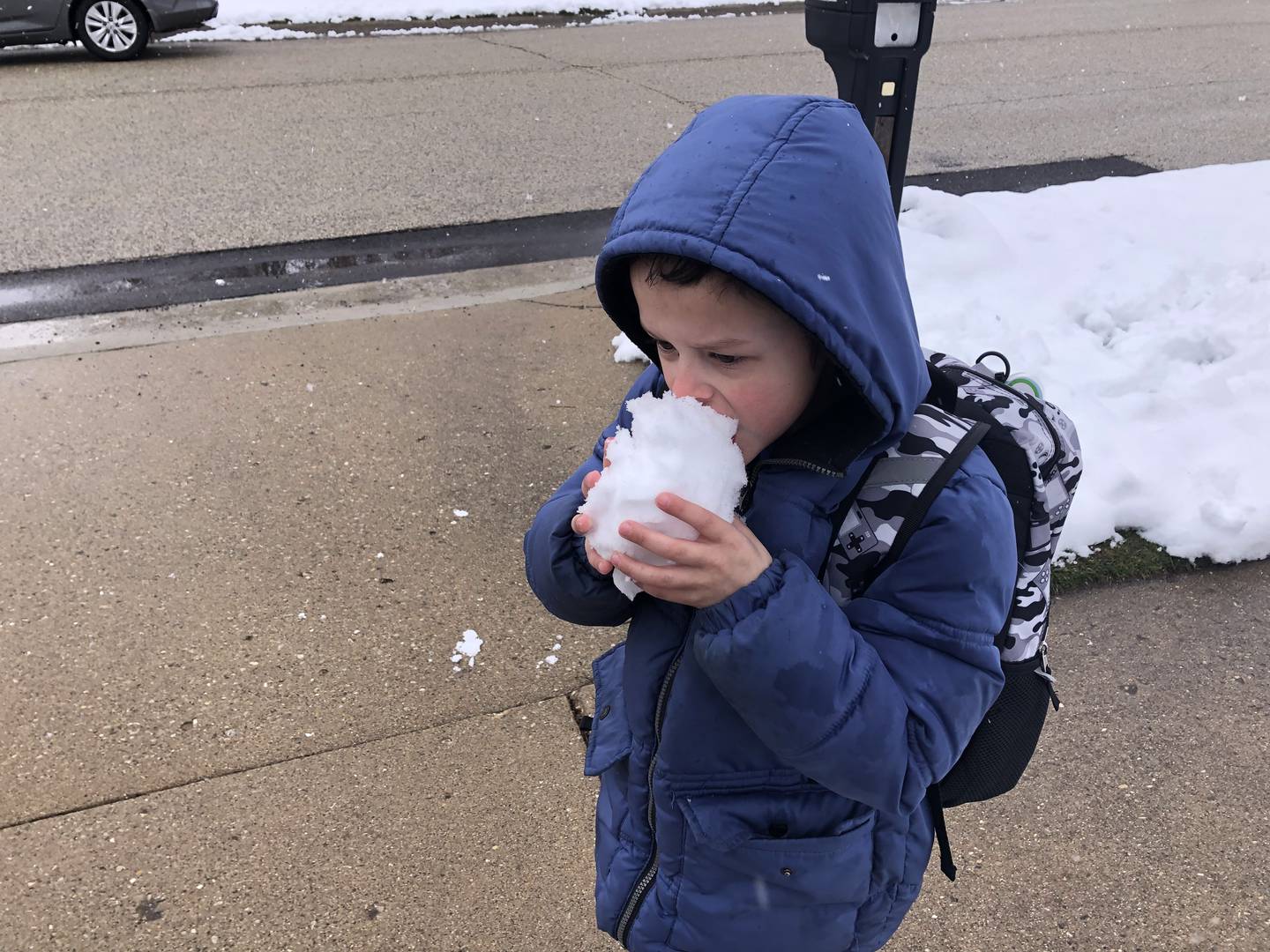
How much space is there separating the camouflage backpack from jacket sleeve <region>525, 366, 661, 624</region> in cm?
32

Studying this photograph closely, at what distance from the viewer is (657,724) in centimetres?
156

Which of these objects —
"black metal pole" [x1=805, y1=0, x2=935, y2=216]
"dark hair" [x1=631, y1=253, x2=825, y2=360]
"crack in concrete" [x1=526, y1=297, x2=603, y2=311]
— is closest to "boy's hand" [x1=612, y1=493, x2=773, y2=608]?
"dark hair" [x1=631, y1=253, x2=825, y2=360]

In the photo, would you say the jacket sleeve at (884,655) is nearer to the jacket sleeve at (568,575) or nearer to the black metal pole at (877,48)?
the jacket sleeve at (568,575)

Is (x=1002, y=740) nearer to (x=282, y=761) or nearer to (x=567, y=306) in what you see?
(x=282, y=761)

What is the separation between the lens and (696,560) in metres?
1.28

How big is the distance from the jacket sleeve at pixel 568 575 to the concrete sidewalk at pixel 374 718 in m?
1.09

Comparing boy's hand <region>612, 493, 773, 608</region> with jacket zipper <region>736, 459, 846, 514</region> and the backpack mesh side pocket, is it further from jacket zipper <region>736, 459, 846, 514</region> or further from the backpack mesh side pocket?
the backpack mesh side pocket

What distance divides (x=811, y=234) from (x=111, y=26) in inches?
439

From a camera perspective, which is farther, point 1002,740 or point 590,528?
point 1002,740

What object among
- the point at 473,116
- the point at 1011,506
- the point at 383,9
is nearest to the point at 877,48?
the point at 1011,506

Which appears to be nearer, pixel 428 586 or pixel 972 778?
pixel 972 778

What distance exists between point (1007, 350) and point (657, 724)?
3314 millimetres

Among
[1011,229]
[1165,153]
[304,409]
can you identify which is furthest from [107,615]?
[1165,153]

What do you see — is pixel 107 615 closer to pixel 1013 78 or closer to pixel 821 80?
pixel 821 80
